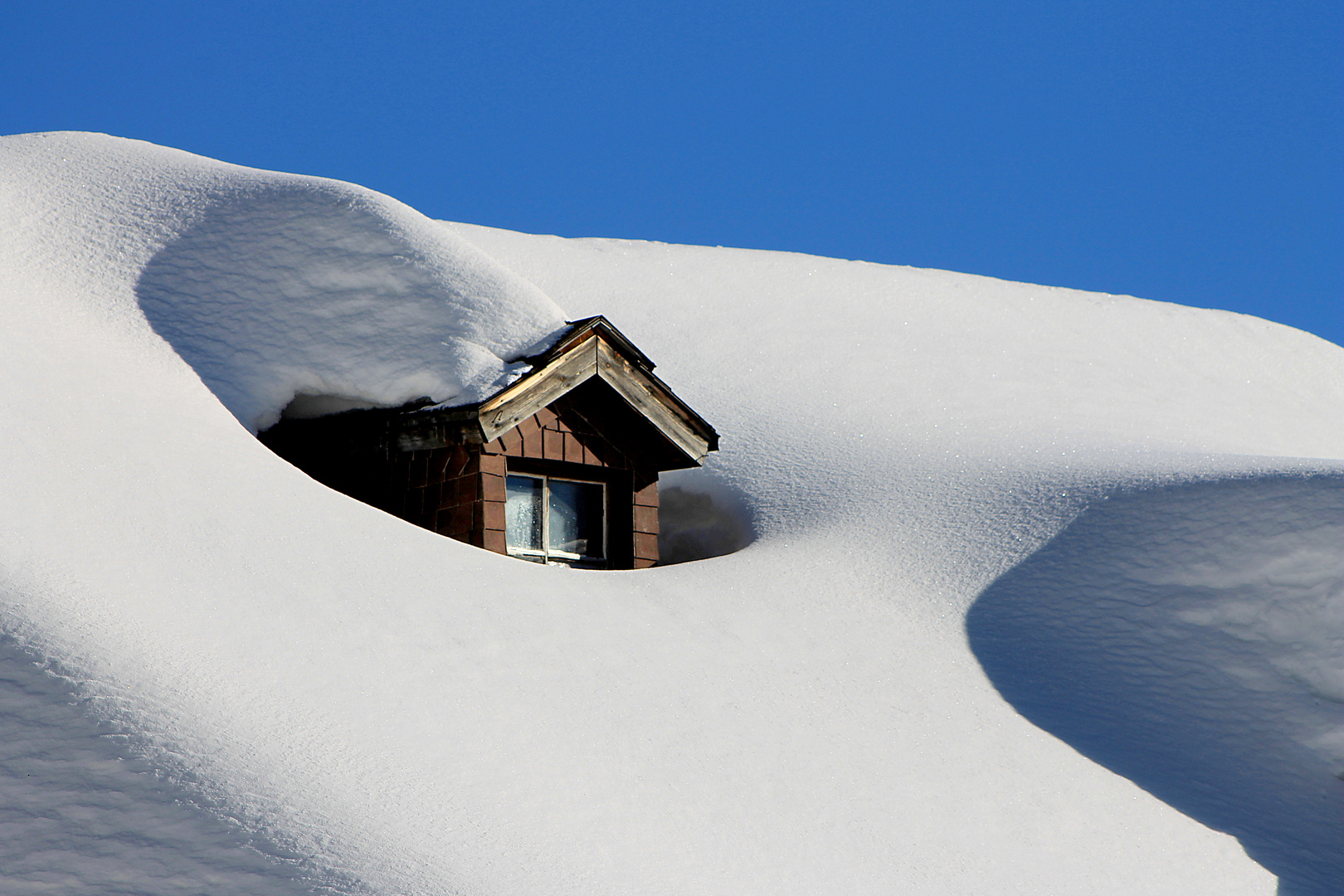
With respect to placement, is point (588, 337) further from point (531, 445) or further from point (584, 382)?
point (531, 445)

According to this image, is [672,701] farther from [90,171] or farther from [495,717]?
[90,171]

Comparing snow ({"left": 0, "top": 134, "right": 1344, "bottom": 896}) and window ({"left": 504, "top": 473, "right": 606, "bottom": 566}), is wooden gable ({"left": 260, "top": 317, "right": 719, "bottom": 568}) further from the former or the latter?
snow ({"left": 0, "top": 134, "right": 1344, "bottom": 896})

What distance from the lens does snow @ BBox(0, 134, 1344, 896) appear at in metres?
3.74

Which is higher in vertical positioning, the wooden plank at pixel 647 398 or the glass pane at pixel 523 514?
the wooden plank at pixel 647 398

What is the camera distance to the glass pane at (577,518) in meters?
7.28

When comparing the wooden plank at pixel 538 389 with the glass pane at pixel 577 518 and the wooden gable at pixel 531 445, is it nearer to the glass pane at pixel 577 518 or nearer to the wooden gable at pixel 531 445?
the wooden gable at pixel 531 445

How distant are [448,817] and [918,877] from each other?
1.87 metres

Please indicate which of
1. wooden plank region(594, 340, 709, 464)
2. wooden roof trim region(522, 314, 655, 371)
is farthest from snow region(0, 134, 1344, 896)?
wooden plank region(594, 340, 709, 464)

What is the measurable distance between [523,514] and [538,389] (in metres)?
0.80

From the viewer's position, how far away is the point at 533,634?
5.27 m

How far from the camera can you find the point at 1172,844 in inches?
204

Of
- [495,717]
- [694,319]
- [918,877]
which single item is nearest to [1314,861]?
[918,877]

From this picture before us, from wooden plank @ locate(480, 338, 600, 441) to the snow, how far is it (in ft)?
0.61

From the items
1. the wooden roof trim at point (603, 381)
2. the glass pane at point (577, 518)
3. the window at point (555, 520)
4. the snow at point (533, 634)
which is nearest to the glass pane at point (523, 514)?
the window at point (555, 520)
